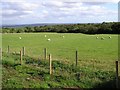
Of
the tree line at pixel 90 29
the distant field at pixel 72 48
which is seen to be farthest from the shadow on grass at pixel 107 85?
the tree line at pixel 90 29

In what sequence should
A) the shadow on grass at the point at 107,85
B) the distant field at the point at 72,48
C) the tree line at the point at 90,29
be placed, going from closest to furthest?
the shadow on grass at the point at 107,85
the distant field at the point at 72,48
the tree line at the point at 90,29

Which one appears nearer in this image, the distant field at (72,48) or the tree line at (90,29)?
the distant field at (72,48)

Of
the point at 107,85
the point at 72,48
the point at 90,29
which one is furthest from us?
the point at 90,29

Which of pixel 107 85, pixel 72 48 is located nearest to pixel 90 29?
pixel 72 48

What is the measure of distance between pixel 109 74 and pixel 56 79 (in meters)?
3.24

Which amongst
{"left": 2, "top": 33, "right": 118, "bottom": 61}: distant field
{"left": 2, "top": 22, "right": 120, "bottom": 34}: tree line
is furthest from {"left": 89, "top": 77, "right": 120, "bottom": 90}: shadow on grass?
{"left": 2, "top": 22, "right": 120, "bottom": 34}: tree line

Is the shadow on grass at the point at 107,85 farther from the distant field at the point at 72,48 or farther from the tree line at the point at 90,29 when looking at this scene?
the tree line at the point at 90,29

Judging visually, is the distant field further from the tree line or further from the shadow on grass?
the tree line

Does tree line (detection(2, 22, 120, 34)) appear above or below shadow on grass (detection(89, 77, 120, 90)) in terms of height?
above

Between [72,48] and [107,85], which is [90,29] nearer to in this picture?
[72,48]

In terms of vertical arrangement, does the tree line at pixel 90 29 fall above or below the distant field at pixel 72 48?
above

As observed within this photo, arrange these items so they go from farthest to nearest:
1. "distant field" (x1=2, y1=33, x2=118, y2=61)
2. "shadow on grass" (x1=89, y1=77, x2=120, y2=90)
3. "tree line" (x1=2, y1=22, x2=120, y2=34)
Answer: "tree line" (x1=2, y1=22, x2=120, y2=34) → "distant field" (x1=2, y1=33, x2=118, y2=61) → "shadow on grass" (x1=89, y1=77, x2=120, y2=90)

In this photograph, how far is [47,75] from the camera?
16891mm

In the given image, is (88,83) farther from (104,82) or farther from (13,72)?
(13,72)
